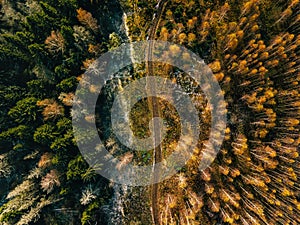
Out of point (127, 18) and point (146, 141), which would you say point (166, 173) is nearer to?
point (146, 141)

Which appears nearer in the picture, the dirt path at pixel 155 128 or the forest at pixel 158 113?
the forest at pixel 158 113

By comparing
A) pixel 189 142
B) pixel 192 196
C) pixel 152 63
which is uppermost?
pixel 152 63

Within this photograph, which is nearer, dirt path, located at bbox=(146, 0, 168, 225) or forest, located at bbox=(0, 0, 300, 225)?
forest, located at bbox=(0, 0, 300, 225)

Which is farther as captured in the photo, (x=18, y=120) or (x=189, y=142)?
(x=18, y=120)


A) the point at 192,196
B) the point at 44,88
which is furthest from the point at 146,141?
the point at 44,88

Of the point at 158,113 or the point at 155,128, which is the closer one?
the point at 158,113

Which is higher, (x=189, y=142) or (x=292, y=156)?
(x=189, y=142)

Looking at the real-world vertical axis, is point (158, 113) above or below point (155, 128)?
above
